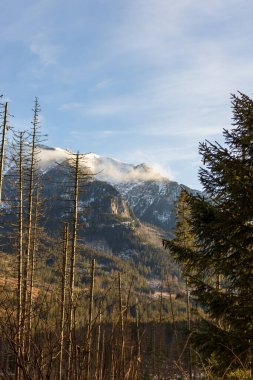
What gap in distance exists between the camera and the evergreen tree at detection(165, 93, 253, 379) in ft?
29.7

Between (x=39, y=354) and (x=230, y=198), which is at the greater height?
(x=230, y=198)

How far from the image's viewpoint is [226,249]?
9.74m

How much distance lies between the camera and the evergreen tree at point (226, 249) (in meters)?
9.04

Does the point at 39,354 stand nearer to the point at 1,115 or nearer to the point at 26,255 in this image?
the point at 1,115

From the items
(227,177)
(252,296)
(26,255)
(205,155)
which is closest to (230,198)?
(227,177)

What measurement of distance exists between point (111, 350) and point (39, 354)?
564 millimetres

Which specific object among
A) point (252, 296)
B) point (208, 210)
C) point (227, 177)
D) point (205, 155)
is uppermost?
point (205, 155)

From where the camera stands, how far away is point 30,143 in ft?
76.2

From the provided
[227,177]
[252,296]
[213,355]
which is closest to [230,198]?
[227,177]

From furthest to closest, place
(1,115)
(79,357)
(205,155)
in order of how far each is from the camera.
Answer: (1,115) → (205,155) → (79,357)

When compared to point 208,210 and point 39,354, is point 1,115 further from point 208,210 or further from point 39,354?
point 39,354

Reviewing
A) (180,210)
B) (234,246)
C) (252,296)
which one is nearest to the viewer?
(252,296)

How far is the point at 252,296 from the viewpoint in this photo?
29.8 ft

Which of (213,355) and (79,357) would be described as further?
(213,355)
